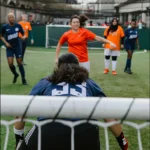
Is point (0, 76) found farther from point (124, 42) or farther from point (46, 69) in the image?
point (124, 42)

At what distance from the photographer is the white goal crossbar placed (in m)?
1.71

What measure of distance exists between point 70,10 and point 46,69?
21.9 meters

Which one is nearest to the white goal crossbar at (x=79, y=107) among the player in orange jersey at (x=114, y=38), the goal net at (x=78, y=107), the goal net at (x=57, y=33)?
the goal net at (x=78, y=107)

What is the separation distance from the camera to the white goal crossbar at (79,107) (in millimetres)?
1715

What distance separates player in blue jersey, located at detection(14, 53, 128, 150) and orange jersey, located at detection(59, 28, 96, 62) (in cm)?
421

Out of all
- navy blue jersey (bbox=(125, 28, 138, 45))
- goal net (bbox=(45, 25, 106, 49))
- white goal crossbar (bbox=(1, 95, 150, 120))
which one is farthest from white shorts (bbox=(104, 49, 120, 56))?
goal net (bbox=(45, 25, 106, 49))

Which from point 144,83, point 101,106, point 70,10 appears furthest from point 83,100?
point 70,10

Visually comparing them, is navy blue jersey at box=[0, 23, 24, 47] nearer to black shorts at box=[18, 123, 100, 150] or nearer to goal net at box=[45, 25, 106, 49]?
black shorts at box=[18, 123, 100, 150]

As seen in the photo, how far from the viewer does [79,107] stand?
173 centimetres

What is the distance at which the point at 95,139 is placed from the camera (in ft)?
8.68

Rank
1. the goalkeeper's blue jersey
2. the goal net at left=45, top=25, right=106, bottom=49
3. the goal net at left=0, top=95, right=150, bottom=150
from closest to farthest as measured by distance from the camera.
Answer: the goal net at left=0, top=95, right=150, bottom=150
the goalkeeper's blue jersey
the goal net at left=45, top=25, right=106, bottom=49

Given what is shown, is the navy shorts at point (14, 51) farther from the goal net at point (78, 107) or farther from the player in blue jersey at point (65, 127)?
the goal net at point (78, 107)

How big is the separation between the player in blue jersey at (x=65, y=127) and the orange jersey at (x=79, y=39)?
4.21 meters

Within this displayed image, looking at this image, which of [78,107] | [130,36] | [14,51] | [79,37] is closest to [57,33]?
[130,36]
